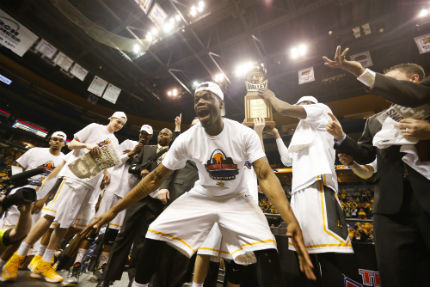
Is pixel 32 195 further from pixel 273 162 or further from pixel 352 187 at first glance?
pixel 352 187

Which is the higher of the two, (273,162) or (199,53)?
(199,53)

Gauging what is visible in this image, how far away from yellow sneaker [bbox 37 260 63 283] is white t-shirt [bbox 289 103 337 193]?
3270 millimetres

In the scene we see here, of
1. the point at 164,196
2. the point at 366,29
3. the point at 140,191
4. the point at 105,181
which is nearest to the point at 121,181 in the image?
the point at 105,181

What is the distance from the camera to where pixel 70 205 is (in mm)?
3006

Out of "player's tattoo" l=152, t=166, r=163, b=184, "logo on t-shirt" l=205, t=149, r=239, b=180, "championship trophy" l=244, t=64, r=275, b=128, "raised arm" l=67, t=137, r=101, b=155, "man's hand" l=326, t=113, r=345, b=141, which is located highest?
"championship trophy" l=244, t=64, r=275, b=128

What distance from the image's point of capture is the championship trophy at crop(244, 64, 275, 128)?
2.95m

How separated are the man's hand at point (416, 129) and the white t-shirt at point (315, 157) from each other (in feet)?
1.98

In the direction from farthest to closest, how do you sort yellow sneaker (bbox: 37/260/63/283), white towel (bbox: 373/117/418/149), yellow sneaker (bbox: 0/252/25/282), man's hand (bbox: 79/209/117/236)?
yellow sneaker (bbox: 37/260/63/283), yellow sneaker (bbox: 0/252/25/282), man's hand (bbox: 79/209/117/236), white towel (bbox: 373/117/418/149)

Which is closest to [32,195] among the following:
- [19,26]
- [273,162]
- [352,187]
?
[19,26]

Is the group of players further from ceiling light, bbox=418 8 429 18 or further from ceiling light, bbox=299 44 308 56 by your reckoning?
ceiling light, bbox=418 8 429 18

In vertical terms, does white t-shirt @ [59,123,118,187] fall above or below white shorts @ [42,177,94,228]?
above

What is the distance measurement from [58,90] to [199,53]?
35.2 feet

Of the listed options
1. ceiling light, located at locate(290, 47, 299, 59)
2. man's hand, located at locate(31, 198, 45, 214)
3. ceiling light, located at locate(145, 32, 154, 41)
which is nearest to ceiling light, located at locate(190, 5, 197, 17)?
ceiling light, located at locate(145, 32, 154, 41)

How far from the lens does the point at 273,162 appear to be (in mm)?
13328
